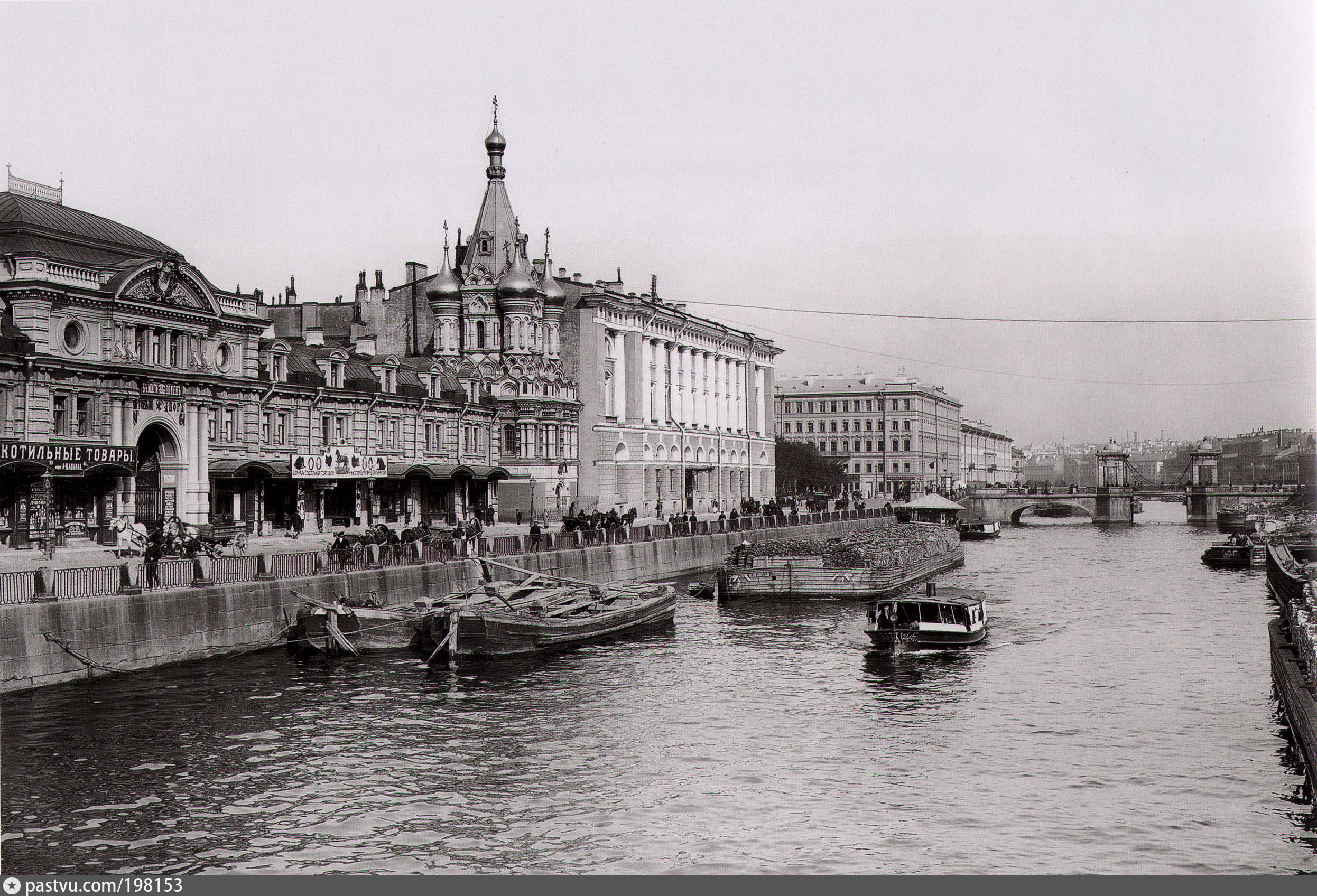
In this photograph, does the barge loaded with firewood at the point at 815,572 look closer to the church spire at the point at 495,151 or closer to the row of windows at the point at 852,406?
the church spire at the point at 495,151

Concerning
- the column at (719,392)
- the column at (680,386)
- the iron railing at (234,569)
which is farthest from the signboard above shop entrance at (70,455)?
the column at (719,392)

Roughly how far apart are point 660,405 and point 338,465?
42.8 m

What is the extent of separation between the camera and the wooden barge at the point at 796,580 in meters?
56.0

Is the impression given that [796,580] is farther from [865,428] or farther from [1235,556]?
[865,428]

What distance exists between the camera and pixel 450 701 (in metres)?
31.5

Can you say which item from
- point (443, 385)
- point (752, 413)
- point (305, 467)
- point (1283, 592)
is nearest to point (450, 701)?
point (305, 467)

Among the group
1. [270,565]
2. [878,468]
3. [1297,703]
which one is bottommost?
[1297,703]

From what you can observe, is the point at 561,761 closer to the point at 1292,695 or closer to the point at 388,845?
the point at 388,845

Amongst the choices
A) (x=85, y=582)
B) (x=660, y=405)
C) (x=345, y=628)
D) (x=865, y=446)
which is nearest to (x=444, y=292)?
(x=660, y=405)

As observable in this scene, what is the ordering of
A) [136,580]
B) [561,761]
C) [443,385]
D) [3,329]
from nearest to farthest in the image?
[561,761]
[136,580]
[3,329]
[443,385]

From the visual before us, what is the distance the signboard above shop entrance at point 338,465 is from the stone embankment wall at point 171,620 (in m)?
13.7

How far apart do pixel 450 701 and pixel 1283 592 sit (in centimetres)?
3441

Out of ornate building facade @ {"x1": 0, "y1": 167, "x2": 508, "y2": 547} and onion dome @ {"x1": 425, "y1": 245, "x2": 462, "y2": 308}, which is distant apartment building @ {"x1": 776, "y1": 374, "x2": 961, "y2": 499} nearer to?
onion dome @ {"x1": 425, "y1": 245, "x2": 462, "y2": 308}

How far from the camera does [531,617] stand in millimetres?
39188
